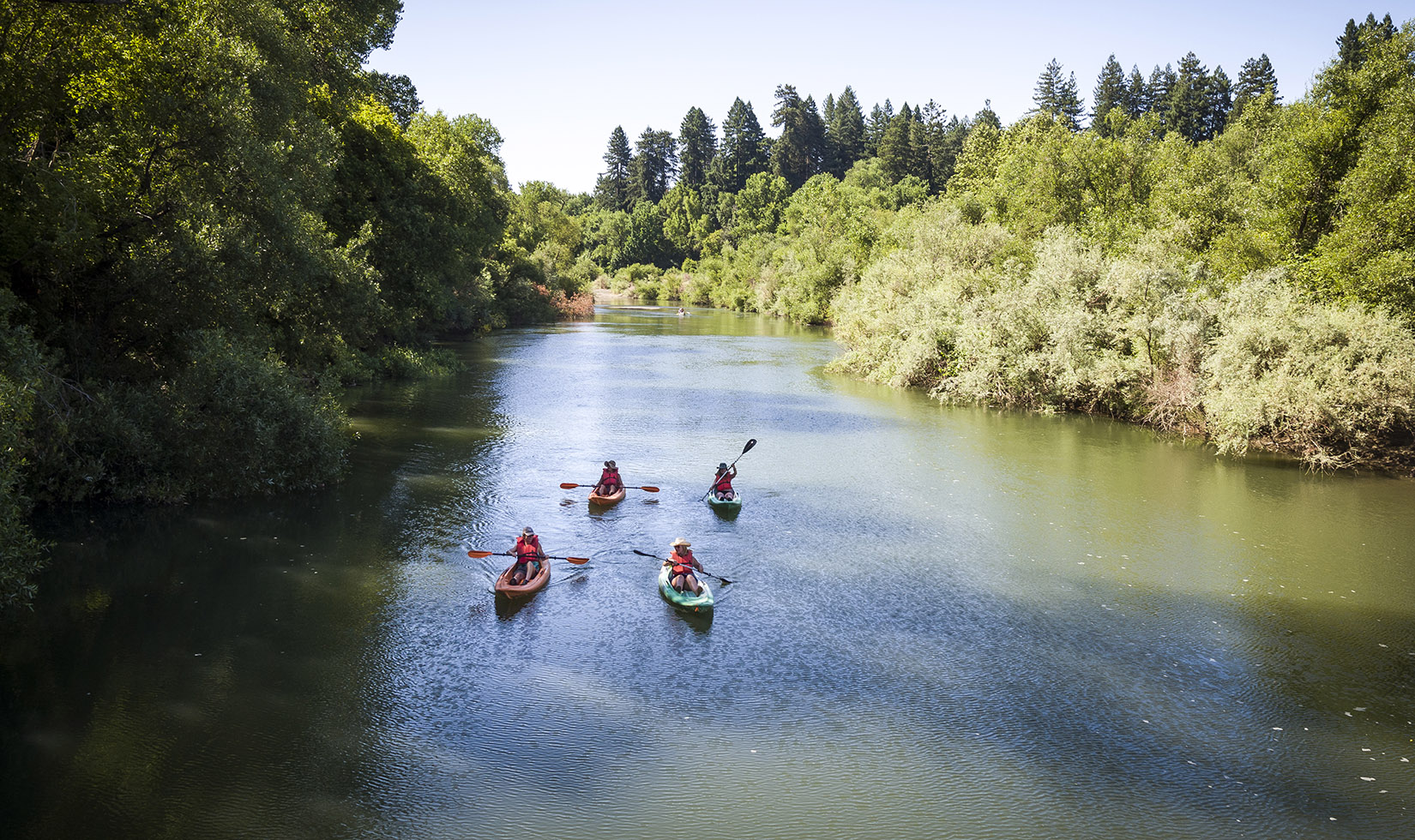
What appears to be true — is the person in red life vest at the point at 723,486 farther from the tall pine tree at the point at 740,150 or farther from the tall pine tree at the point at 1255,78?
the tall pine tree at the point at 740,150

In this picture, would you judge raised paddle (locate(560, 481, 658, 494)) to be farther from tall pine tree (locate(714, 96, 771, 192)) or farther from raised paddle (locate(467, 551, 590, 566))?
tall pine tree (locate(714, 96, 771, 192))

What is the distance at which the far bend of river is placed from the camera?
917cm

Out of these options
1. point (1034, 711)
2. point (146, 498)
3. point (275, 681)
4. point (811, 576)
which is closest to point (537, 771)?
point (275, 681)

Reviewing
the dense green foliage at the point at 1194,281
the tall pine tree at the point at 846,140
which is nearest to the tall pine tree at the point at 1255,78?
the dense green foliage at the point at 1194,281

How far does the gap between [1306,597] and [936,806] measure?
33.4ft

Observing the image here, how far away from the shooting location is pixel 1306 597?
15414 mm

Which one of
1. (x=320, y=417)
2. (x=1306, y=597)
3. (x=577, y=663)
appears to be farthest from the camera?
(x=320, y=417)

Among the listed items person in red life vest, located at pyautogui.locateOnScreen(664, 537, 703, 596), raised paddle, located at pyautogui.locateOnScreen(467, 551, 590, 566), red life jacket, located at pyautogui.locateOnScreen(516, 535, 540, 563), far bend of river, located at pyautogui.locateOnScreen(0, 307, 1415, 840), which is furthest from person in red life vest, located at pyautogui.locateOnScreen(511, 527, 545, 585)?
person in red life vest, located at pyautogui.locateOnScreen(664, 537, 703, 596)

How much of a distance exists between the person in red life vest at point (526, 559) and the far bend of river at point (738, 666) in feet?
2.10

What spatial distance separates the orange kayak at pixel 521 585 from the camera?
14.4m

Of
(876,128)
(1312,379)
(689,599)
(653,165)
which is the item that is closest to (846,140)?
(876,128)

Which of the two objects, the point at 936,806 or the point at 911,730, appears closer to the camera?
the point at 936,806

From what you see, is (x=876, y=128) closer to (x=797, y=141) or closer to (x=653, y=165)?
A: (x=797, y=141)

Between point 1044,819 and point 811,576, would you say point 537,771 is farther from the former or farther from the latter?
point 811,576
